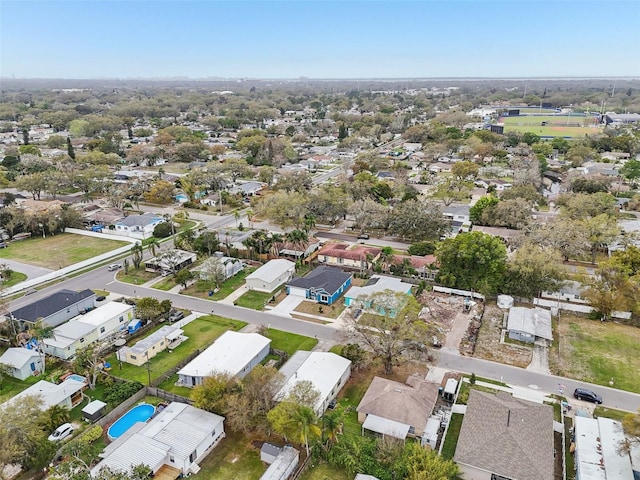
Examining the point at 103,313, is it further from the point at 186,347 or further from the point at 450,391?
the point at 450,391

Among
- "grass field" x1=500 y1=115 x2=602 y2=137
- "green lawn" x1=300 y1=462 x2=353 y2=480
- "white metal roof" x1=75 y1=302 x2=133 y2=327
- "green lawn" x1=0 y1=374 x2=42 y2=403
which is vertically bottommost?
"green lawn" x1=300 y1=462 x2=353 y2=480

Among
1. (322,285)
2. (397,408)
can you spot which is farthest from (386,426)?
(322,285)

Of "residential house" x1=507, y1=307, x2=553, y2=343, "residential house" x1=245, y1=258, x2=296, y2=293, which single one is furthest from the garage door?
"residential house" x1=507, y1=307, x2=553, y2=343

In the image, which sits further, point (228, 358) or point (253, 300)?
point (253, 300)

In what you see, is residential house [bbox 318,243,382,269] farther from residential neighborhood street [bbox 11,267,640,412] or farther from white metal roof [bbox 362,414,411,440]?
white metal roof [bbox 362,414,411,440]

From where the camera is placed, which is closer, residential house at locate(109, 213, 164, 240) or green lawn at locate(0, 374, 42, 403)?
green lawn at locate(0, 374, 42, 403)
